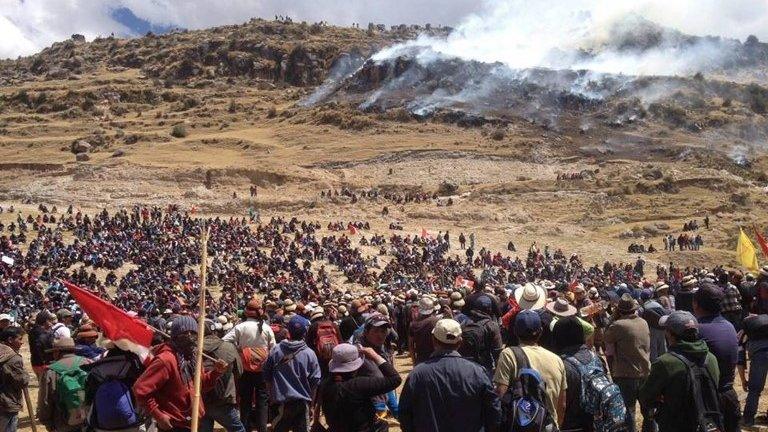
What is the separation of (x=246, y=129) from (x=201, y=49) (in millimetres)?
44469

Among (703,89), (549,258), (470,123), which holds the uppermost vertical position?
(703,89)

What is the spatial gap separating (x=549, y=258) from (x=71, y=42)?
455 feet

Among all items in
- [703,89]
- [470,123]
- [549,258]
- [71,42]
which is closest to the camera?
[549,258]

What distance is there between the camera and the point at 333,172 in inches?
2525

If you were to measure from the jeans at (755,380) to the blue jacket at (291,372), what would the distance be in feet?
13.3

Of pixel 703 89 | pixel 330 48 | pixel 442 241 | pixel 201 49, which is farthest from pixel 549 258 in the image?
pixel 201 49

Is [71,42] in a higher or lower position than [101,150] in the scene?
higher

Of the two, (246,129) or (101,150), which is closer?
(101,150)

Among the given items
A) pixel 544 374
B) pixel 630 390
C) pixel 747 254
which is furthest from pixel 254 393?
pixel 747 254

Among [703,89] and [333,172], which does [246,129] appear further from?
[703,89]

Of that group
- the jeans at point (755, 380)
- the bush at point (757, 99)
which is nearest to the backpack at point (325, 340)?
the jeans at point (755, 380)

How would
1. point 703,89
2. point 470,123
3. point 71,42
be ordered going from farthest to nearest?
point 71,42, point 703,89, point 470,123

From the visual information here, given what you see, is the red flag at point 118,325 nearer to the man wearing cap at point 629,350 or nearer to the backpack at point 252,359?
the backpack at point 252,359

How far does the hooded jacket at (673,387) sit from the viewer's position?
453 centimetres
